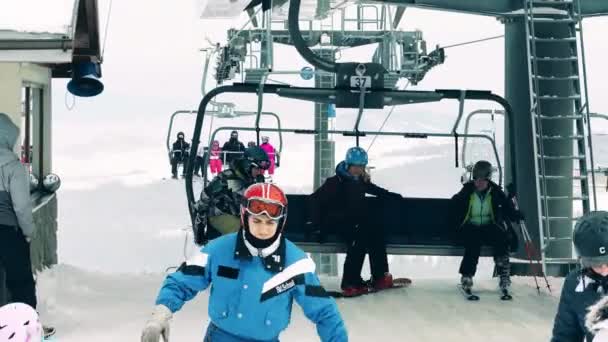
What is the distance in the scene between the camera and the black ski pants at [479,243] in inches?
358

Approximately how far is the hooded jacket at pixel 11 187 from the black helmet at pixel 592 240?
4.02 m

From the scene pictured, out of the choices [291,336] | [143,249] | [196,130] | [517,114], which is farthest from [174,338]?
[143,249]

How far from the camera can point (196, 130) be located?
8.41m

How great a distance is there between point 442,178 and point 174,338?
99.4ft

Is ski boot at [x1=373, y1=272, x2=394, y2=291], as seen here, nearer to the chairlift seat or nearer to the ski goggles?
the chairlift seat

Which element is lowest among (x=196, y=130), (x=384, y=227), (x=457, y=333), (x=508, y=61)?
(x=457, y=333)

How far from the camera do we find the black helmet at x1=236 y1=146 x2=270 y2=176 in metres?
7.29

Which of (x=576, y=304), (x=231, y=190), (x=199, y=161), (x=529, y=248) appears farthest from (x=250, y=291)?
(x=199, y=161)

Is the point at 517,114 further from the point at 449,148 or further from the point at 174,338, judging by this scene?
the point at 449,148

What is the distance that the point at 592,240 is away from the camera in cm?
350

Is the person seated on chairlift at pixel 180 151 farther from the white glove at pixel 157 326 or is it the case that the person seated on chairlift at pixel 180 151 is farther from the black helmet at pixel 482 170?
the white glove at pixel 157 326

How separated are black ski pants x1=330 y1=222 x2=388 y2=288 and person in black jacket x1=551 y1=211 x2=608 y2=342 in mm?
5430

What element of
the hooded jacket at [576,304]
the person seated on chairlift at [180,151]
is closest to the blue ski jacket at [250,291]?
the hooded jacket at [576,304]

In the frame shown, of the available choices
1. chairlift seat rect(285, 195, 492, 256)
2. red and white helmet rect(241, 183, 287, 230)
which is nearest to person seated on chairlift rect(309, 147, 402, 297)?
chairlift seat rect(285, 195, 492, 256)
